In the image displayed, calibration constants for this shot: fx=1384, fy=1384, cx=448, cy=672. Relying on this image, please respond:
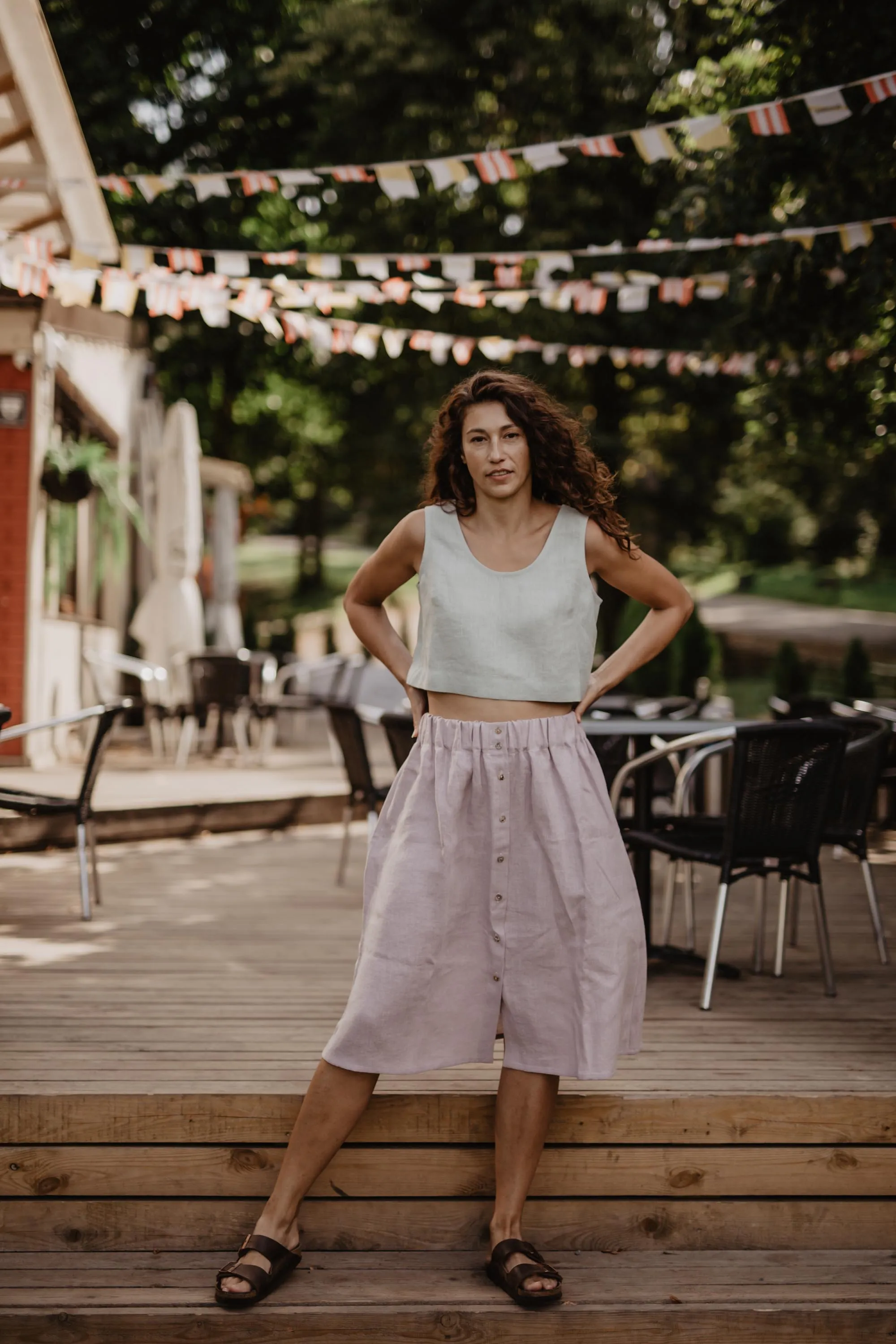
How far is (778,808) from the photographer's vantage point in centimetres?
432

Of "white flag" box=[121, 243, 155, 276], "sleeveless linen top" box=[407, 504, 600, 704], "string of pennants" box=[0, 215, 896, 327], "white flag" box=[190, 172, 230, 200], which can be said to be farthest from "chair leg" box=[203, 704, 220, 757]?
"sleeveless linen top" box=[407, 504, 600, 704]

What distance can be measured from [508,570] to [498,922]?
0.72 m

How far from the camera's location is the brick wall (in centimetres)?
939

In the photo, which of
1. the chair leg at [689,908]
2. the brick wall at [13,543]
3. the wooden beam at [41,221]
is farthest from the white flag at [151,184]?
the chair leg at [689,908]

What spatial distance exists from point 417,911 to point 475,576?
2.25ft

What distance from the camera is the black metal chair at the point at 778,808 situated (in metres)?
4.23

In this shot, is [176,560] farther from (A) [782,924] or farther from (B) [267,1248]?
(B) [267,1248]

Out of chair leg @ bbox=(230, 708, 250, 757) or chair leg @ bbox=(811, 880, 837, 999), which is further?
chair leg @ bbox=(230, 708, 250, 757)

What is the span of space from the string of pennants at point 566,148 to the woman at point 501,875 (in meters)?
3.14

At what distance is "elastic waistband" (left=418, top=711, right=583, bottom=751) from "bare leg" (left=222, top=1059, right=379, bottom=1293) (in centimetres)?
70

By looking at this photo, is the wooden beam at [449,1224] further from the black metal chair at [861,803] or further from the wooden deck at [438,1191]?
the black metal chair at [861,803]

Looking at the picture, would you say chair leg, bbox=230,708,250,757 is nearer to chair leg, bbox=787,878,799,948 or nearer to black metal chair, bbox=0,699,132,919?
black metal chair, bbox=0,699,132,919

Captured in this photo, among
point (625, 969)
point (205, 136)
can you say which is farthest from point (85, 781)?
point (205, 136)

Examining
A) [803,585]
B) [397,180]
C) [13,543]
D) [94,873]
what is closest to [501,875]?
[94,873]
